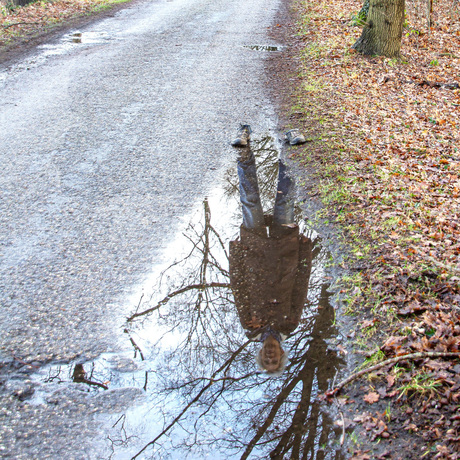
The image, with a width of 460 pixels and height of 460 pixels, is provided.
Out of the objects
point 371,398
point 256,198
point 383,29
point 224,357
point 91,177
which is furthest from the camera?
point 383,29

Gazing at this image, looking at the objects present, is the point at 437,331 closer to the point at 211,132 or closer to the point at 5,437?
the point at 5,437

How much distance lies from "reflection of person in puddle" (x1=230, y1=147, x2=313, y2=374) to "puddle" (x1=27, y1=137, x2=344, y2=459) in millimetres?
11

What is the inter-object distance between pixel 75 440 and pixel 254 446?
42.0 inches

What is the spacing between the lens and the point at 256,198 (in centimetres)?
518

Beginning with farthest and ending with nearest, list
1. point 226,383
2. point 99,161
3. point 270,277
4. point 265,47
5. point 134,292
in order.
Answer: point 265,47 → point 99,161 → point 270,277 → point 134,292 → point 226,383

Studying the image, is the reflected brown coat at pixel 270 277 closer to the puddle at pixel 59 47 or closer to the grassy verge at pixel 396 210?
the grassy verge at pixel 396 210

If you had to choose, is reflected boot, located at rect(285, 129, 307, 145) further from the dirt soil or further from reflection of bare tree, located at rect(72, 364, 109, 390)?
reflection of bare tree, located at rect(72, 364, 109, 390)

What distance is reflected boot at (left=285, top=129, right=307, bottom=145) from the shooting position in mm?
6277

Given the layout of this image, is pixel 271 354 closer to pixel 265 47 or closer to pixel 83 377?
pixel 83 377

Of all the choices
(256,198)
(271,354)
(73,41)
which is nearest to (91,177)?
(256,198)

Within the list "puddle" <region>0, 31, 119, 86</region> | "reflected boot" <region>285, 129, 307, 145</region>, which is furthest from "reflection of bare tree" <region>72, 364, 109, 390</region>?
"puddle" <region>0, 31, 119, 86</region>

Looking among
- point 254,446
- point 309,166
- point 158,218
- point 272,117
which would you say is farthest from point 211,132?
point 254,446

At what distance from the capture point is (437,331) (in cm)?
319

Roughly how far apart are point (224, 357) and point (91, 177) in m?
3.12
